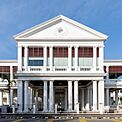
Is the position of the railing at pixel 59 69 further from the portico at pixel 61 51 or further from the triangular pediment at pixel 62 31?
the triangular pediment at pixel 62 31

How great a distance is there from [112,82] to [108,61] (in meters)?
5.38

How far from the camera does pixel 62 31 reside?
6656 cm

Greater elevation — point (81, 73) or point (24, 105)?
point (81, 73)

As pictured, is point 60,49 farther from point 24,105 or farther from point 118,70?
point 118,70

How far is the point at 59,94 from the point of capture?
7944 centimetres

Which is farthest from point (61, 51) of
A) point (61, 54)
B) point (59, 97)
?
point (59, 97)

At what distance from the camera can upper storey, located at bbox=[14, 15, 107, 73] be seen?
65.8 m

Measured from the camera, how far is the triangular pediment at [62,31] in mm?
65875

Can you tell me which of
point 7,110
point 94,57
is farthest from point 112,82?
point 7,110

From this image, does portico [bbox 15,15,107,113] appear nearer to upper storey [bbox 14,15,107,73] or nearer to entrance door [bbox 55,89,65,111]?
upper storey [bbox 14,15,107,73]

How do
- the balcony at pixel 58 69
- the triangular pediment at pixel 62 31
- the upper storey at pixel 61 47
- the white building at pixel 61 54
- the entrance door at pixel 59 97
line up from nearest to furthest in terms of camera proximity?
the white building at pixel 61 54, the balcony at pixel 58 69, the upper storey at pixel 61 47, the triangular pediment at pixel 62 31, the entrance door at pixel 59 97

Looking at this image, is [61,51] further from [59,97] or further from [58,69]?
[59,97]

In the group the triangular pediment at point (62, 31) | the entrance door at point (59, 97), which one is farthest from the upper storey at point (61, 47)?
the entrance door at point (59, 97)

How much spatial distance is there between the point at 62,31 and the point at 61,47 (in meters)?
2.63
